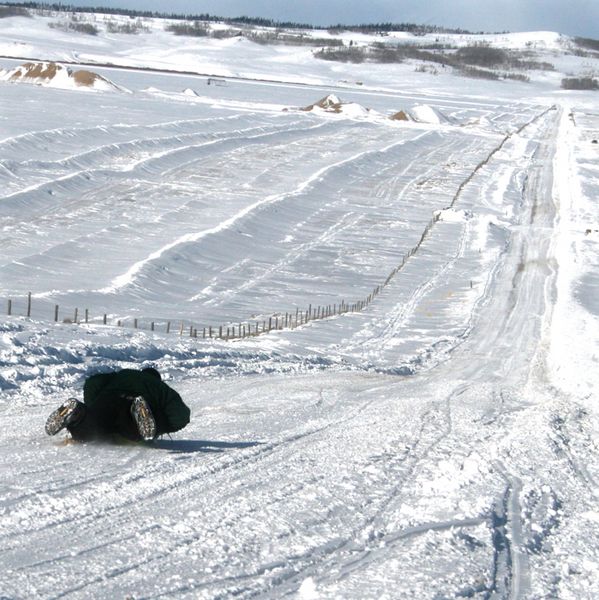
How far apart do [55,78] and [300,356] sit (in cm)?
7855

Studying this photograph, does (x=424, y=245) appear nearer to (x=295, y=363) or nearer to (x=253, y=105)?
(x=295, y=363)

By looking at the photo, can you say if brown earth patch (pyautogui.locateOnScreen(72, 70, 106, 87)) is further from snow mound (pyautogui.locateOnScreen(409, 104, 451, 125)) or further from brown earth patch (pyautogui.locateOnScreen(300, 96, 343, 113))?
snow mound (pyautogui.locateOnScreen(409, 104, 451, 125))

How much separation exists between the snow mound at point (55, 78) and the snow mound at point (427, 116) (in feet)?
83.4

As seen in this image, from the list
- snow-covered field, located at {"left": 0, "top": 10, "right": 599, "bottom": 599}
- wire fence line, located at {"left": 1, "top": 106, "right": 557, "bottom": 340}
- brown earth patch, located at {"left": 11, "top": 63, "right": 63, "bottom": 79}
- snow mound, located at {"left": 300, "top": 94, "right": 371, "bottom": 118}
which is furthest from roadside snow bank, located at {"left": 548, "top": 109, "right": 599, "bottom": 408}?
brown earth patch, located at {"left": 11, "top": 63, "right": 63, "bottom": 79}

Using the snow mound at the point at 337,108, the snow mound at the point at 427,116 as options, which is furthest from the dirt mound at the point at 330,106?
the snow mound at the point at 427,116

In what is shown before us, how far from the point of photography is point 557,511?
7.44 m

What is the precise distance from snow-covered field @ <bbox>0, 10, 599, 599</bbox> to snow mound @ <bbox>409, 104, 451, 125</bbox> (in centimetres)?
1773

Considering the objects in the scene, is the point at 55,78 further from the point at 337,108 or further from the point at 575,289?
the point at 575,289

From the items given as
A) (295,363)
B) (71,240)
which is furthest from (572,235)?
(295,363)

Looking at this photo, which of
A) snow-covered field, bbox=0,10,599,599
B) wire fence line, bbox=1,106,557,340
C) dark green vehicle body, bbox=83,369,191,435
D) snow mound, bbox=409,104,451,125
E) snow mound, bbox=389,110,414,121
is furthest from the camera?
snow mound, bbox=409,104,451,125

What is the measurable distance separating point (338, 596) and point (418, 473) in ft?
9.27

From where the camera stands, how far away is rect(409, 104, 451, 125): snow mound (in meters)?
90.2

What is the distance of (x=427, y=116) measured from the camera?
91250 millimetres

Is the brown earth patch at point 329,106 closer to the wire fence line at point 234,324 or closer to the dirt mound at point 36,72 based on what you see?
the dirt mound at point 36,72
